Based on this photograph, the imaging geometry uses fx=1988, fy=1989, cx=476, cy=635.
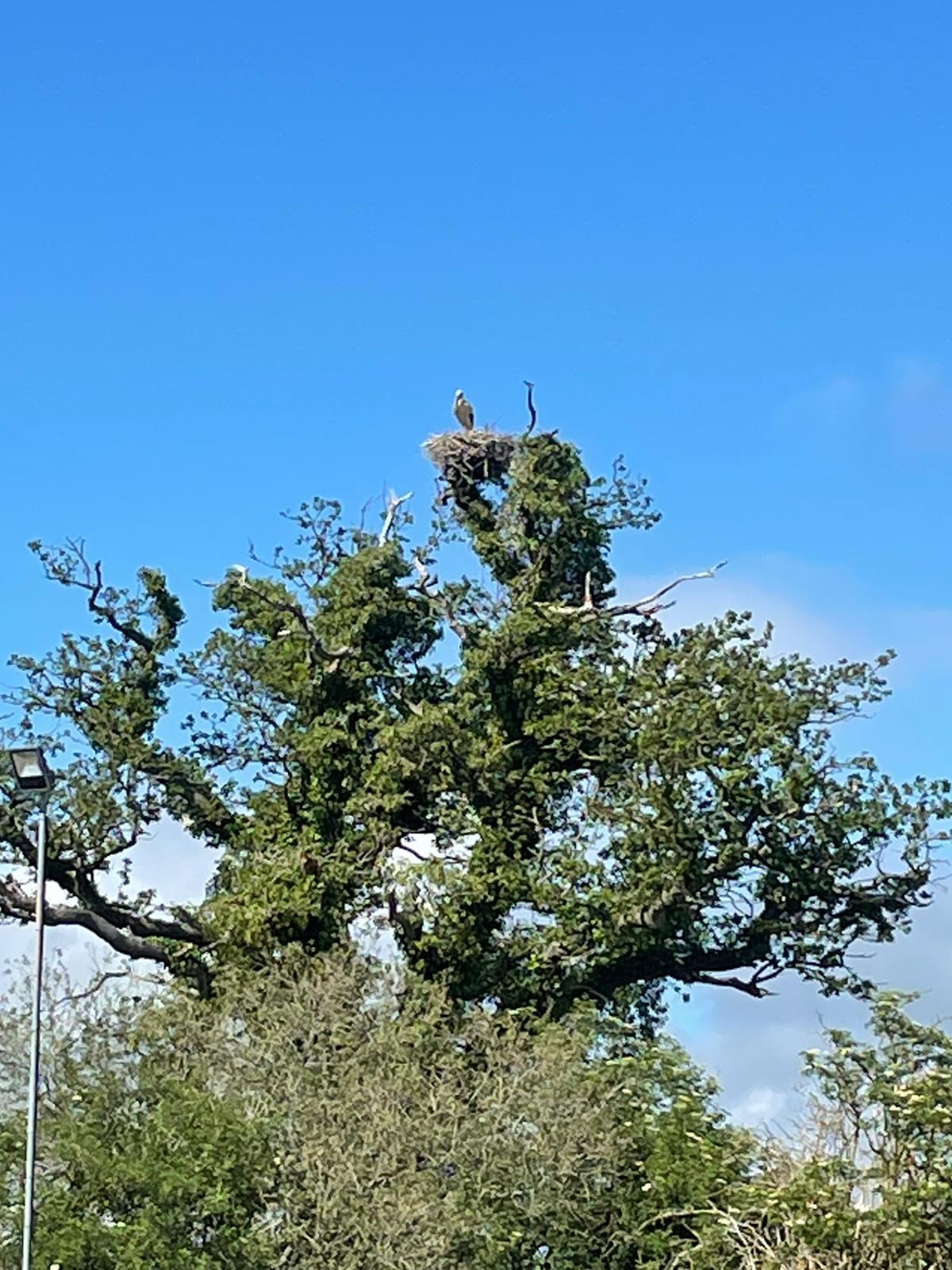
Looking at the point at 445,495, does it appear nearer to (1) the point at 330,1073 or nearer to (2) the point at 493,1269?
(1) the point at 330,1073

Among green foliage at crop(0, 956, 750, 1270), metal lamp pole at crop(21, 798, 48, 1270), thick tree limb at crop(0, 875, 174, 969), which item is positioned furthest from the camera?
thick tree limb at crop(0, 875, 174, 969)

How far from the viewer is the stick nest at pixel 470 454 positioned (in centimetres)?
3519

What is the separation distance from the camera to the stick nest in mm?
35188

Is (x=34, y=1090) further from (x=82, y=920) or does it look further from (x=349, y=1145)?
(x=82, y=920)

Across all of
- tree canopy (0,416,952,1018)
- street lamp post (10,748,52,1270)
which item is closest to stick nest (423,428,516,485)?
tree canopy (0,416,952,1018)

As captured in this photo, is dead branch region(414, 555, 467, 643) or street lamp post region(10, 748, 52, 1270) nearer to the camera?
street lamp post region(10, 748, 52, 1270)

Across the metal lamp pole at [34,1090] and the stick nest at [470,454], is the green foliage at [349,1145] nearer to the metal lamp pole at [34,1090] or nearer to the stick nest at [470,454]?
the metal lamp pole at [34,1090]

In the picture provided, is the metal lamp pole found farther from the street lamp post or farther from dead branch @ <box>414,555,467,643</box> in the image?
dead branch @ <box>414,555,467,643</box>

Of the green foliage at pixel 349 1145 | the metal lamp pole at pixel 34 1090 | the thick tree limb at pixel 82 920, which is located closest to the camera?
the metal lamp pole at pixel 34 1090

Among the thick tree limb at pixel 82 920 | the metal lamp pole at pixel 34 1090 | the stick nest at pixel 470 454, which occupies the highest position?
the stick nest at pixel 470 454

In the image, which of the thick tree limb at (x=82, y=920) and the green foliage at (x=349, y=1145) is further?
the thick tree limb at (x=82, y=920)

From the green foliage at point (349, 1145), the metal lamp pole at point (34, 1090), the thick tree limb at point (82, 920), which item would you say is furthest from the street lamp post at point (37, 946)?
the thick tree limb at point (82, 920)

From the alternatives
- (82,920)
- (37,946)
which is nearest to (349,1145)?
(37,946)

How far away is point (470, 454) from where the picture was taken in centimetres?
3512
